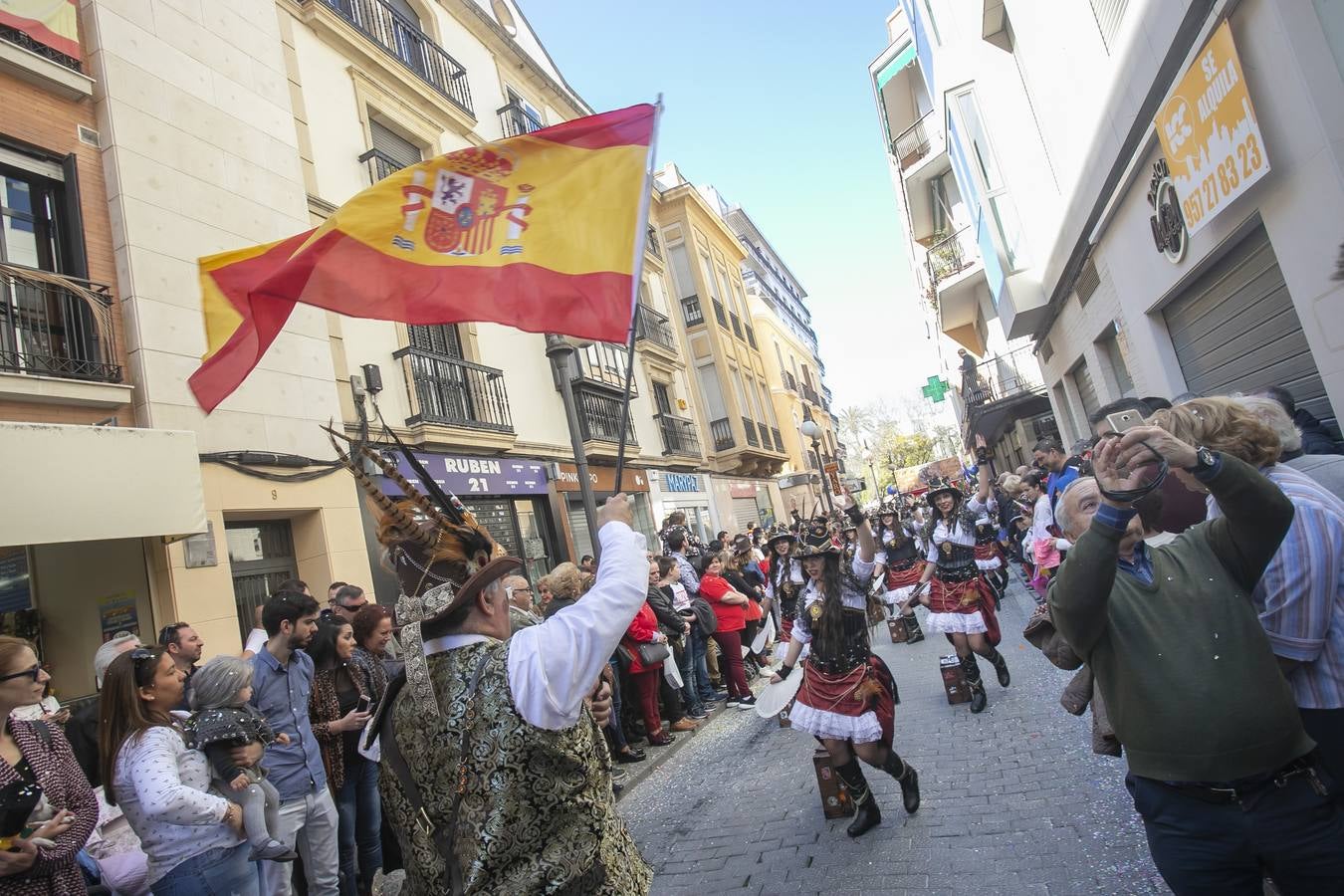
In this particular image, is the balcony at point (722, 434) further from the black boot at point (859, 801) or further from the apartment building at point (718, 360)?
the black boot at point (859, 801)

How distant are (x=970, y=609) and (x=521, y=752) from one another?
6.20 m

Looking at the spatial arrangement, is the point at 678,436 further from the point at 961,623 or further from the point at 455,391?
the point at 961,623

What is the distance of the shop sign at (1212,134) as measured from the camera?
198 inches

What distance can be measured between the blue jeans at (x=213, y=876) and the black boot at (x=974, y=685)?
5524 millimetres

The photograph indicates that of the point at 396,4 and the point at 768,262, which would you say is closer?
A: the point at 396,4

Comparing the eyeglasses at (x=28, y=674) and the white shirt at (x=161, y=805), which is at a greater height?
the eyeglasses at (x=28, y=674)

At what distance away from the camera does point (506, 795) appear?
1977 millimetres

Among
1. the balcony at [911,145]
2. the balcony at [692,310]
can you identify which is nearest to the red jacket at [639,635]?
the balcony at [911,145]

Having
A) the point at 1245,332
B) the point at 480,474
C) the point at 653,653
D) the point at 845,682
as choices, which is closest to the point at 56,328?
the point at 480,474

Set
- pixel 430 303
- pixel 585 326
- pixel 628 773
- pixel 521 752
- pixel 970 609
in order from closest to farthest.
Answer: pixel 521 752
pixel 585 326
pixel 430 303
pixel 628 773
pixel 970 609

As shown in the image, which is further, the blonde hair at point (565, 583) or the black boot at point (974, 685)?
the blonde hair at point (565, 583)

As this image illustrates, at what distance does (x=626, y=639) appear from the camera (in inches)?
302

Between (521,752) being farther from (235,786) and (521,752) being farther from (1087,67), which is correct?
(1087,67)

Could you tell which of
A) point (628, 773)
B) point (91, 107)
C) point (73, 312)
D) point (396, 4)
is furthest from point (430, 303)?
point (396, 4)
